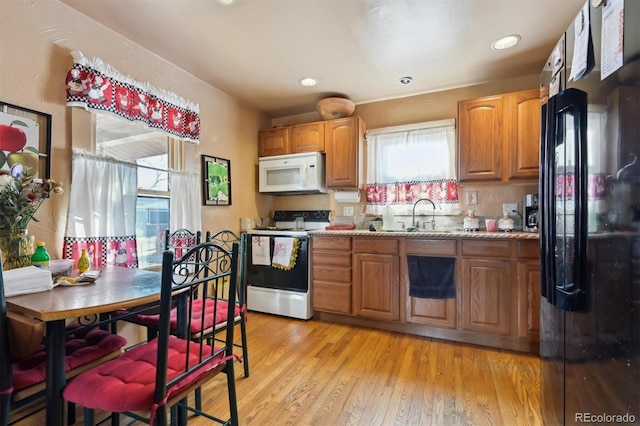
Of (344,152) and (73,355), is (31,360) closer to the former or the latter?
(73,355)

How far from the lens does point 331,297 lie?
2.85m

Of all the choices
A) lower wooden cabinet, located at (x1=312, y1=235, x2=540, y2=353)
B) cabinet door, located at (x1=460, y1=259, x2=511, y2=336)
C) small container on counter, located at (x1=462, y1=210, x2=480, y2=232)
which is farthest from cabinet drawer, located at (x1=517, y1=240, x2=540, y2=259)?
small container on counter, located at (x1=462, y1=210, x2=480, y2=232)

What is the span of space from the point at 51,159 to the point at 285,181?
6.60ft

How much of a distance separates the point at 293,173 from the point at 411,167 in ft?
4.28

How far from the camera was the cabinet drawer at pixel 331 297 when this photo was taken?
279 cm

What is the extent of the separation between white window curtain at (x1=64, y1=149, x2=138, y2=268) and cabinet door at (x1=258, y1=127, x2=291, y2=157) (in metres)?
1.59

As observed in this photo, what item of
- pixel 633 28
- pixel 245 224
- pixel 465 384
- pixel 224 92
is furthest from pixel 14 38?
pixel 465 384

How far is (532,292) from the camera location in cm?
218

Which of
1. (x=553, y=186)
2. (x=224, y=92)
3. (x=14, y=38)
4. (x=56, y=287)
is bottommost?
(x=56, y=287)

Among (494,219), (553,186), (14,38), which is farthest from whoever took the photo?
(494,219)

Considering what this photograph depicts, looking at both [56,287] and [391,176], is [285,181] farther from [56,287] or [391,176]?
[56,287]

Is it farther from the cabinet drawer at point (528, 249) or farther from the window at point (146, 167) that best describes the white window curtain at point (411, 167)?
the window at point (146, 167)

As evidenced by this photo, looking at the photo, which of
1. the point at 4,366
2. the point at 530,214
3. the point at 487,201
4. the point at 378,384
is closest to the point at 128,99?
the point at 4,366

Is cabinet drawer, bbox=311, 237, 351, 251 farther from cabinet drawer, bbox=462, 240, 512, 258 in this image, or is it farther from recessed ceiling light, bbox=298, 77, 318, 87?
recessed ceiling light, bbox=298, 77, 318, 87
